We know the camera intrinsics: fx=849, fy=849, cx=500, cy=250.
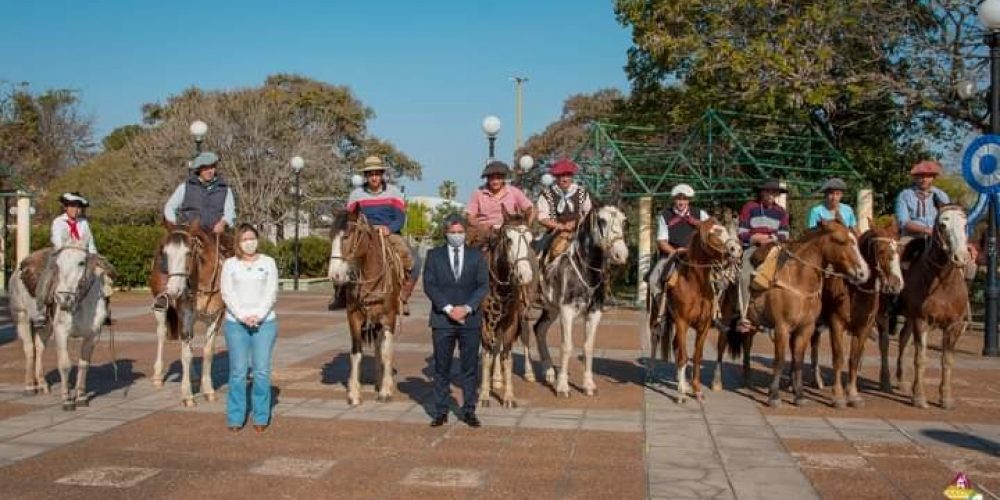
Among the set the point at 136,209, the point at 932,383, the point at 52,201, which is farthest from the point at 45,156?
the point at 932,383

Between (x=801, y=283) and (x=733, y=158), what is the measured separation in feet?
44.5

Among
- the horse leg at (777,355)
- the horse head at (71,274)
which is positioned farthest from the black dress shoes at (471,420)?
the horse head at (71,274)

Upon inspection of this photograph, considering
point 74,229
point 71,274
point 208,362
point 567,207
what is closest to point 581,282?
point 567,207

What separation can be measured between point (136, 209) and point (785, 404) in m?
40.1

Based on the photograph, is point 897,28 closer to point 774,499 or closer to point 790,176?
point 790,176

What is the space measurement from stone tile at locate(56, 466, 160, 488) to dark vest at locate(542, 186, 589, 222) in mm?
5483

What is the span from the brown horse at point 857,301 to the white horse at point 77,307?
845 cm

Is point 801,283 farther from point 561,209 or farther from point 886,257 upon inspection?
point 561,209

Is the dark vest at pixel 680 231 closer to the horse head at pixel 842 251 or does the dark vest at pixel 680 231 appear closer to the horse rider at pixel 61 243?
the horse head at pixel 842 251

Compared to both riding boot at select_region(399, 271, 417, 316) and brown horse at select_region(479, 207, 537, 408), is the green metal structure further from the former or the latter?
brown horse at select_region(479, 207, 537, 408)

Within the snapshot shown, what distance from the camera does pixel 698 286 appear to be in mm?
9859

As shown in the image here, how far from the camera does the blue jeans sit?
330 inches

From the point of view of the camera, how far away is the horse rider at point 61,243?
9.47 meters

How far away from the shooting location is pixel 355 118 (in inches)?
2121
